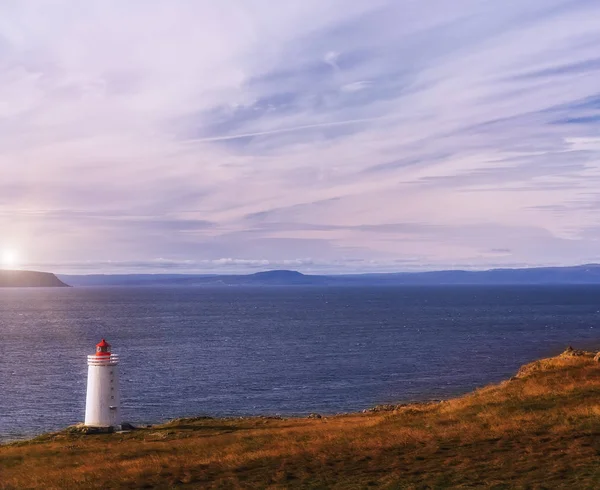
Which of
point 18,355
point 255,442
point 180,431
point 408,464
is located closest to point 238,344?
point 18,355

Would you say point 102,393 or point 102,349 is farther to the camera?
point 102,349

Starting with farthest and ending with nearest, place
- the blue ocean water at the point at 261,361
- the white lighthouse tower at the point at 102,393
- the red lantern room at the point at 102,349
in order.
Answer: the blue ocean water at the point at 261,361, the red lantern room at the point at 102,349, the white lighthouse tower at the point at 102,393

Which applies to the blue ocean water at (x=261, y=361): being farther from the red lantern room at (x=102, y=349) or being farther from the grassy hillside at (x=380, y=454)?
the grassy hillside at (x=380, y=454)

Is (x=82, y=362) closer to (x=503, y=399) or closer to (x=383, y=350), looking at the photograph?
(x=383, y=350)

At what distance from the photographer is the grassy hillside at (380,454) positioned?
18016 millimetres

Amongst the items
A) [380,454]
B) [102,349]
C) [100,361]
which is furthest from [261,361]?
[380,454]

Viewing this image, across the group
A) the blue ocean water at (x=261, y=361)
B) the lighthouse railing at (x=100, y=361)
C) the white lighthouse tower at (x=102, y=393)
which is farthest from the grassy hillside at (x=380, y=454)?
the blue ocean water at (x=261, y=361)

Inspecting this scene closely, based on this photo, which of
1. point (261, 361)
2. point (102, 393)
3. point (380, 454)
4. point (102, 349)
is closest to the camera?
point (380, 454)

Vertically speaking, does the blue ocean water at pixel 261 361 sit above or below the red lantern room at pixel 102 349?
below

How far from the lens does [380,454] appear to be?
20.9m

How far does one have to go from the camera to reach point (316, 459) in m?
20.8

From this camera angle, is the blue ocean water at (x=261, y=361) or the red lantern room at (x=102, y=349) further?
the blue ocean water at (x=261, y=361)

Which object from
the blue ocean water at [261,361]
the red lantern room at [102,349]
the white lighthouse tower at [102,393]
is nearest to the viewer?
the white lighthouse tower at [102,393]

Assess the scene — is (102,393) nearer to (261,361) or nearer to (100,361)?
(100,361)
